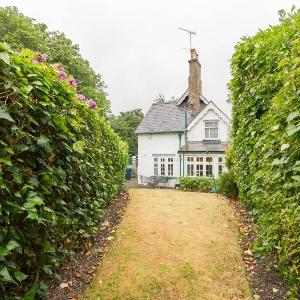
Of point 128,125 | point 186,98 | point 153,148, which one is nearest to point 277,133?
point 153,148

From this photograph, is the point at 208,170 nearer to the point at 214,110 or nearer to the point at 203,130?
the point at 203,130

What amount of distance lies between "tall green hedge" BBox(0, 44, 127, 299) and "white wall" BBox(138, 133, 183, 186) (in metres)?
22.3

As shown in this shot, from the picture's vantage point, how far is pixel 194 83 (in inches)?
1053

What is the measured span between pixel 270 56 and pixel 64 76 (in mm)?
3079

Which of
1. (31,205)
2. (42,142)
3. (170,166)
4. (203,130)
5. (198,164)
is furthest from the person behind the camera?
(170,166)

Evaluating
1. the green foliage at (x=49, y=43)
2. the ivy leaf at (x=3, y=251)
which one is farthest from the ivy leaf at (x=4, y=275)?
the green foliage at (x=49, y=43)

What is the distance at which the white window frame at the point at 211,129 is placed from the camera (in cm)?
2573

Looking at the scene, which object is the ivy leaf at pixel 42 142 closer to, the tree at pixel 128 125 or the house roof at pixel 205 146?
the house roof at pixel 205 146

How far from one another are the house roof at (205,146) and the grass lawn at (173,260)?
17920 mm

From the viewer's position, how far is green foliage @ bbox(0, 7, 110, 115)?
2492cm

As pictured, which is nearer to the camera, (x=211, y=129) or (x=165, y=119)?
(x=211, y=129)

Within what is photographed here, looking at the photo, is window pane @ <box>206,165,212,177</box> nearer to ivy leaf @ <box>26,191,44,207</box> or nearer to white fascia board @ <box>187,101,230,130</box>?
white fascia board @ <box>187,101,230,130</box>

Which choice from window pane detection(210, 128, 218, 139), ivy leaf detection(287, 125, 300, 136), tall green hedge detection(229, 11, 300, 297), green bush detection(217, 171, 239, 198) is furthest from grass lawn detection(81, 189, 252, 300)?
window pane detection(210, 128, 218, 139)

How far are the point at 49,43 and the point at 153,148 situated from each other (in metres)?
13.2
